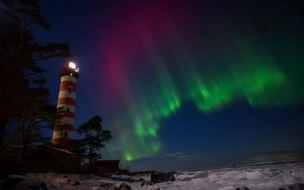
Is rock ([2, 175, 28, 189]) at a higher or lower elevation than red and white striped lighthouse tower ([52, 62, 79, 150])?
lower

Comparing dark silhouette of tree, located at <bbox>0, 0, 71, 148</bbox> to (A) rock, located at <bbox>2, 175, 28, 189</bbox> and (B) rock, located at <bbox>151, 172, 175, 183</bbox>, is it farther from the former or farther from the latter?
(B) rock, located at <bbox>151, 172, 175, 183</bbox>

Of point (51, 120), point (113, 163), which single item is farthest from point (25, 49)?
Result: point (113, 163)

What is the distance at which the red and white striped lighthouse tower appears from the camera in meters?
39.2

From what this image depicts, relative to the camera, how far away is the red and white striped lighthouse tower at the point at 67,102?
129ft

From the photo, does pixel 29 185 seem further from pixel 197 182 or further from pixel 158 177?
pixel 158 177

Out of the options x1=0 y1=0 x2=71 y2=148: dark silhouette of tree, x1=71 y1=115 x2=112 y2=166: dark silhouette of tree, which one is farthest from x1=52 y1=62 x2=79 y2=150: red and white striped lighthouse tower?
x1=0 y1=0 x2=71 y2=148: dark silhouette of tree

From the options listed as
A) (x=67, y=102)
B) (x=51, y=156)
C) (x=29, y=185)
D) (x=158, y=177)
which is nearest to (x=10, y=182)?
(x=29, y=185)

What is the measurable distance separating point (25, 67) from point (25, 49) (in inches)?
65.6

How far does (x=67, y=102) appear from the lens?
42.4 meters

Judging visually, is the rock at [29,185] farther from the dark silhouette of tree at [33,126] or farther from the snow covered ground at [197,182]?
the dark silhouette of tree at [33,126]

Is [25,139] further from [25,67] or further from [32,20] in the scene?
[32,20]

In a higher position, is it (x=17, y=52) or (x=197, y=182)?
(x=17, y=52)

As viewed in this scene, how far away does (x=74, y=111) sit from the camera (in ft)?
142

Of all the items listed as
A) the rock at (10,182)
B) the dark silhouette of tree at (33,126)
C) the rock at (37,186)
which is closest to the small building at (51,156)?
the dark silhouette of tree at (33,126)
